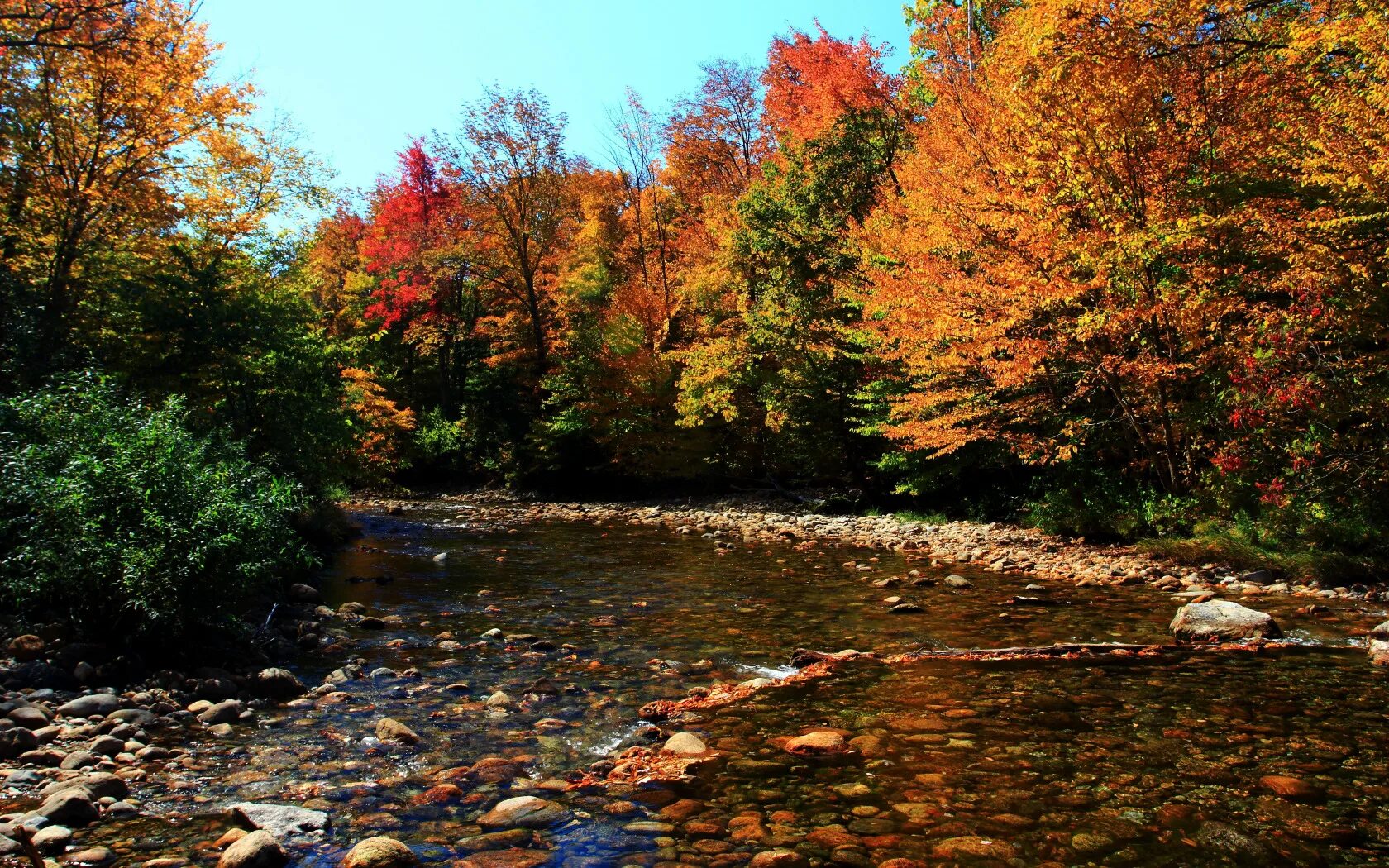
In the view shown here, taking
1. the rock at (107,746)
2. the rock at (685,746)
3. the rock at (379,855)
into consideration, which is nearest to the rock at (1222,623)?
the rock at (685,746)

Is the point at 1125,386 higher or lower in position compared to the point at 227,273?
lower

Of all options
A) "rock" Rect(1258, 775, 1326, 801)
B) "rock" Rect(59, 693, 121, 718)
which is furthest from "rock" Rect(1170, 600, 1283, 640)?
"rock" Rect(59, 693, 121, 718)

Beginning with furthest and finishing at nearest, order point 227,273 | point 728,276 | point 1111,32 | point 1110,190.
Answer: point 728,276 → point 227,273 → point 1110,190 → point 1111,32

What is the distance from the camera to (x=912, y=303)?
1407 cm

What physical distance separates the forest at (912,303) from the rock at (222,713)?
1219 millimetres

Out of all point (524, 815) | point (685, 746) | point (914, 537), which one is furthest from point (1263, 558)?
point (524, 815)

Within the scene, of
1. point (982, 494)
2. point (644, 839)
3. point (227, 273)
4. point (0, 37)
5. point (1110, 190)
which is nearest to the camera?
point (644, 839)

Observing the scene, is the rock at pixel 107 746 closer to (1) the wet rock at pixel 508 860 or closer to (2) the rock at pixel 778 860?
(1) the wet rock at pixel 508 860

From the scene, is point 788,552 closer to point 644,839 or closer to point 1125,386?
point 1125,386

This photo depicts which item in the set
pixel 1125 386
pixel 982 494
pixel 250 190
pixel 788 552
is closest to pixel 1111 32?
pixel 1125 386

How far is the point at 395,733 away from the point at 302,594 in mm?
5938

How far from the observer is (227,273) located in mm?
14281

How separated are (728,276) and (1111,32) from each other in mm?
16012

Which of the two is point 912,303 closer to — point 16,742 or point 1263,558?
point 1263,558
